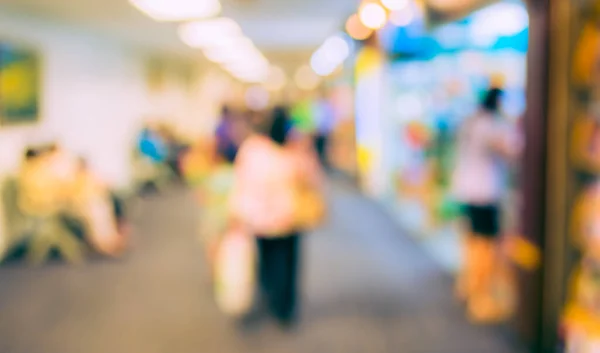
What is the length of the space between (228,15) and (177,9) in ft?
2.88

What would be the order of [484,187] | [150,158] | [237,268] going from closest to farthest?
1. [237,268]
2. [484,187]
3. [150,158]

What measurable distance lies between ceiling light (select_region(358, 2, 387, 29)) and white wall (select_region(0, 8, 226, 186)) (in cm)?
211

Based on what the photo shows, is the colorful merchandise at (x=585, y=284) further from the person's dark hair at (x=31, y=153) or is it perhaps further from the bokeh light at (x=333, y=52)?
the bokeh light at (x=333, y=52)

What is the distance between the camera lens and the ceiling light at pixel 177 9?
202 inches

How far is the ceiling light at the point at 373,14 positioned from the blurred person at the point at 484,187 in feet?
3.55

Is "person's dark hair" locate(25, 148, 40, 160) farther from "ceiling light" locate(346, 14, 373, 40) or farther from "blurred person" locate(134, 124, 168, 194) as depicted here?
"blurred person" locate(134, 124, 168, 194)

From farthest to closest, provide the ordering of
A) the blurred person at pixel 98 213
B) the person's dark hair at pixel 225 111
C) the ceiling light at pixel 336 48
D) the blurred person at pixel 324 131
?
the blurred person at pixel 324 131 < the ceiling light at pixel 336 48 < the blurred person at pixel 98 213 < the person's dark hair at pixel 225 111

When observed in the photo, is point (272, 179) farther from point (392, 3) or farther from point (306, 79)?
point (306, 79)

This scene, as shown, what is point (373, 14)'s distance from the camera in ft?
15.5

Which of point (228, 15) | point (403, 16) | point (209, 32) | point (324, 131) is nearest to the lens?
point (403, 16)

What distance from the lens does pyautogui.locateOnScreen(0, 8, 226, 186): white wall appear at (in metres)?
3.24

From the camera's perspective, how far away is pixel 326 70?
50.0 feet

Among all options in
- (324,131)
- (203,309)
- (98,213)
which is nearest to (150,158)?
(98,213)

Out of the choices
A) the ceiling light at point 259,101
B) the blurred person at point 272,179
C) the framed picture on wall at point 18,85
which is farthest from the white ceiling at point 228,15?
the blurred person at point 272,179
